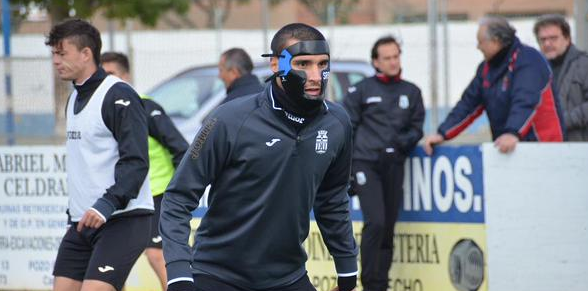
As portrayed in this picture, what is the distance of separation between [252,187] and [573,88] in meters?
5.10

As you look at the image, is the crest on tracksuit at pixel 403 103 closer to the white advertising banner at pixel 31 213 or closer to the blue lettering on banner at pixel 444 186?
the blue lettering on banner at pixel 444 186

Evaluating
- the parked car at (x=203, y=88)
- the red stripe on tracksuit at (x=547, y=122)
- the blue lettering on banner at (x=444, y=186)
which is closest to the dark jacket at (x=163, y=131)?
the blue lettering on banner at (x=444, y=186)

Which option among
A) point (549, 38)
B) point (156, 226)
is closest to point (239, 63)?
point (156, 226)

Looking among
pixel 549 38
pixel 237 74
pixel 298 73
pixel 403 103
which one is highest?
pixel 549 38

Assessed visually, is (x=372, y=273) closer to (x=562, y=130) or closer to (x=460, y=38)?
(x=562, y=130)

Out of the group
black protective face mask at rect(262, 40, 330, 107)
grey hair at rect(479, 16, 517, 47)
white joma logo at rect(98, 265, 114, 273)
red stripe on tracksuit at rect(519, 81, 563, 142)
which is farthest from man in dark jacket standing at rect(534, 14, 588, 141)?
black protective face mask at rect(262, 40, 330, 107)

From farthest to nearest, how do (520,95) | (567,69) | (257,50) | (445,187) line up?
(257,50) < (567,69) < (445,187) < (520,95)

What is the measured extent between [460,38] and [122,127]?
1510 cm

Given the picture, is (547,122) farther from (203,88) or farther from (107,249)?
(203,88)

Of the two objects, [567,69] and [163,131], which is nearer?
[163,131]

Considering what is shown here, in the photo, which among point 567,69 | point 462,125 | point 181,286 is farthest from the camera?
point 567,69

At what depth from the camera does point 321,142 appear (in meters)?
5.02

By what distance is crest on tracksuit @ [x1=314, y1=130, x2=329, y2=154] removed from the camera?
500 cm

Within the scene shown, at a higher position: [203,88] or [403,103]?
[203,88]
